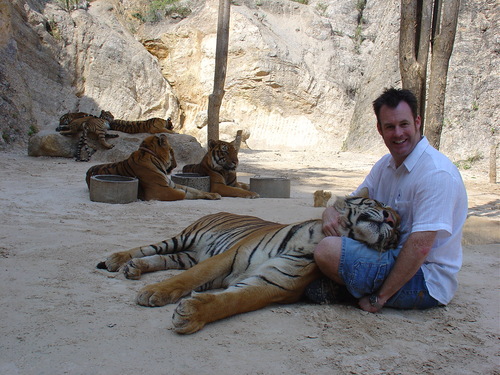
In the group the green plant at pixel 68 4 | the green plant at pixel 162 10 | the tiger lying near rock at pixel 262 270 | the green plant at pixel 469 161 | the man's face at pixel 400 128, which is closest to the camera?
the tiger lying near rock at pixel 262 270

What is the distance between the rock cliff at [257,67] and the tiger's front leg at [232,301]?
13566 millimetres

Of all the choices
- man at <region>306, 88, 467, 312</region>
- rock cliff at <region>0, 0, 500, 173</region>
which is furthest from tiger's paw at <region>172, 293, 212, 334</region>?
rock cliff at <region>0, 0, 500, 173</region>

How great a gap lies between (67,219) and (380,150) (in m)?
14.1

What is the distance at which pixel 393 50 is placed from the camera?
19172 mm

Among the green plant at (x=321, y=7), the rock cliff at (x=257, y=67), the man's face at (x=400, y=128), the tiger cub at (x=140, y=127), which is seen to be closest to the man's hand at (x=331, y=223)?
the man's face at (x=400, y=128)

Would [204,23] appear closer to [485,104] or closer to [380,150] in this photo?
[380,150]

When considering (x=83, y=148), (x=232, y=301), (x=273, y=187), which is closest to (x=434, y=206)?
(x=232, y=301)

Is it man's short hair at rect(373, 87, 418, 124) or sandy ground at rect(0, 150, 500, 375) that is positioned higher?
man's short hair at rect(373, 87, 418, 124)

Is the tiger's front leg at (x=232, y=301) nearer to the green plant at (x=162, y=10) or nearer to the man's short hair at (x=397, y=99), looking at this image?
the man's short hair at (x=397, y=99)

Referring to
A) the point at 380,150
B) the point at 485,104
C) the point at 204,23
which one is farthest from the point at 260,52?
the point at 485,104

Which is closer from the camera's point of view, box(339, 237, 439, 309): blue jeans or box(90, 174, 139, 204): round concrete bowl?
box(339, 237, 439, 309): blue jeans

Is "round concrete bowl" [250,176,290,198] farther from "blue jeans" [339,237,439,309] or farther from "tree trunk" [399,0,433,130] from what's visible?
"blue jeans" [339,237,439,309]

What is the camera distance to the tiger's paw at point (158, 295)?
2.45m

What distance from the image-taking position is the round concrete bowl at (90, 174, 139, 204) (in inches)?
233
